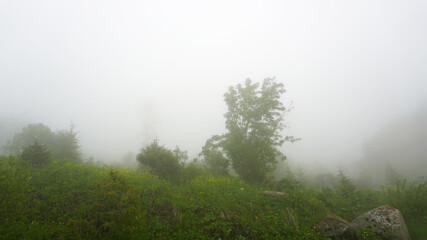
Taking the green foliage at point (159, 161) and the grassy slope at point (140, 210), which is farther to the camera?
the green foliage at point (159, 161)

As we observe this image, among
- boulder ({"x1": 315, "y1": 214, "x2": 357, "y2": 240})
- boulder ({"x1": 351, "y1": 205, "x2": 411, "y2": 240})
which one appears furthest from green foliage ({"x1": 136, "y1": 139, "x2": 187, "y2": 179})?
boulder ({"x1": 351, "y1": 205, "x2": 411, "y2": 240})

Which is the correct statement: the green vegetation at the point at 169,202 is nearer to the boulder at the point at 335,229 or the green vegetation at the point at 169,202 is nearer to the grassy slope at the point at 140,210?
the grassy slope at the point at 140,210

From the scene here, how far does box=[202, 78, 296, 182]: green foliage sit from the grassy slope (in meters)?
3.82

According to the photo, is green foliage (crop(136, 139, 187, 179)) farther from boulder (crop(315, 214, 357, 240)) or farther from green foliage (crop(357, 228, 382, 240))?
green foliage (crop(357, 228, 382, 240))

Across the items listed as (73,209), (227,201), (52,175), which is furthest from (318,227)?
Answer: (52,175)

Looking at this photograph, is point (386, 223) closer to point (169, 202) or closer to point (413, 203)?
point (413, 203)

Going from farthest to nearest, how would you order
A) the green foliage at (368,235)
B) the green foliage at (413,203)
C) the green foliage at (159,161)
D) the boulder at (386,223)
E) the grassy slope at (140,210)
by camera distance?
1. the green foliage at (159,161)
2. the green foliage at (413,203)
3. the boulder at (386,223)
4. the green foliage at (368,235)
5. the grassy slope at (140,210)

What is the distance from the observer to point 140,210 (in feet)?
24.9

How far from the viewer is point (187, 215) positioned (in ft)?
25.5

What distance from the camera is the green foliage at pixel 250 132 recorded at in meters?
14.7

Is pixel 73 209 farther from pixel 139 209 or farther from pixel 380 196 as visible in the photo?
pixel 380 196

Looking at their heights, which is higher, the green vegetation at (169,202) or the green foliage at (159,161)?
the green foliage at (159,161)

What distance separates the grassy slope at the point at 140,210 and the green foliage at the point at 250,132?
12.5ft

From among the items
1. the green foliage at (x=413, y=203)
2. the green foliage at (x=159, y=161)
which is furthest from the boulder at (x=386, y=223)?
the green foliage at (x=159, y=161)
